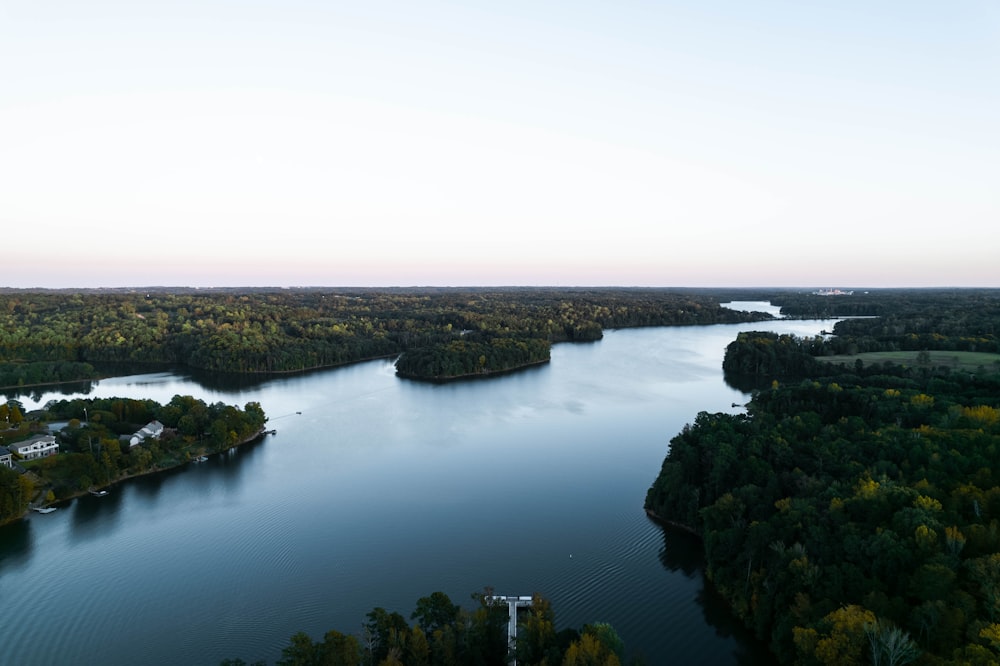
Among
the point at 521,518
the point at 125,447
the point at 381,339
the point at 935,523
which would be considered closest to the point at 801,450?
the point at 935,523

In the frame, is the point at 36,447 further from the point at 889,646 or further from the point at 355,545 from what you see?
the point at 889,646

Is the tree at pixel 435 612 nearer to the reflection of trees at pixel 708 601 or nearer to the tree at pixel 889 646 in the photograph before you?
the reflection of trees at pixel 708 601

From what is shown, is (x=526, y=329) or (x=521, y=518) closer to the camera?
(x=521, y=518)

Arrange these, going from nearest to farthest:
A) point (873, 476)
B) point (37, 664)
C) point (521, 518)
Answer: point (37, 664) < point (873, 476) < point (521, 518)

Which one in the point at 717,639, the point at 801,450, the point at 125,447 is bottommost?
the point at 717,639

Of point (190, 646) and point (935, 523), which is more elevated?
point (935, 523)

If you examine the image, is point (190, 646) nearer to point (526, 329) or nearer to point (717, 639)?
point (717, 639)

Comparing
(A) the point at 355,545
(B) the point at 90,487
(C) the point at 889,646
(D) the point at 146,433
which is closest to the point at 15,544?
(B) the point at 90,487
